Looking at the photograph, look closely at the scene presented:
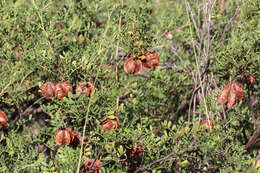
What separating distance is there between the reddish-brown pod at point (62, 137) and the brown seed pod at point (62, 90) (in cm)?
16

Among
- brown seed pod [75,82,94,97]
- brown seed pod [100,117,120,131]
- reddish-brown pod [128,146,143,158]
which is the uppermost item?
brown seed pod [75,82,94,97]

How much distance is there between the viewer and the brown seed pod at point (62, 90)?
1634 mm

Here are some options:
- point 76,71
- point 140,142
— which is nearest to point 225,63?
point 140,142

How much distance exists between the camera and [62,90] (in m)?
1.64

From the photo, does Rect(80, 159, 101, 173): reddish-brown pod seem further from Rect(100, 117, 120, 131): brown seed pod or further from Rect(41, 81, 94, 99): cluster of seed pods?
Rect(41, 81, 94, 99): cluster of seed pods

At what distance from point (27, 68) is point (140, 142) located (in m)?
0.76

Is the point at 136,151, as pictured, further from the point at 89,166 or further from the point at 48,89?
the point at 48,89

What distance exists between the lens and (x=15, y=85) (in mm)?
1966

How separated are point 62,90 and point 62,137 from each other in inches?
8.6

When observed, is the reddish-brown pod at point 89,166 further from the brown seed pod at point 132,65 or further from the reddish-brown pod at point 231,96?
the reddish-brown pod at point 231,96

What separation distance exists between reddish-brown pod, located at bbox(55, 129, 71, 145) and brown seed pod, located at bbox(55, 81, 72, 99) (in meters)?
0.16

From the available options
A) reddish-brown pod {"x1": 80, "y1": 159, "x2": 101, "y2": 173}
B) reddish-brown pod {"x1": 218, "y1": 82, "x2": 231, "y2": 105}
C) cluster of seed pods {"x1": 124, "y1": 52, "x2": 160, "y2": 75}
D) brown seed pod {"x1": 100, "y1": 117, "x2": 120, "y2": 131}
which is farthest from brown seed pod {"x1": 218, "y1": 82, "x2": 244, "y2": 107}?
reddish-brown pod {"x1": 80, "y1": 159, "x2": 101, "y2": 173}

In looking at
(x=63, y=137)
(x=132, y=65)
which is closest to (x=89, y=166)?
(x=63, y=137)

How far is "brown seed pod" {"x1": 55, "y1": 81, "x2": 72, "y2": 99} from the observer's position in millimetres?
1634
